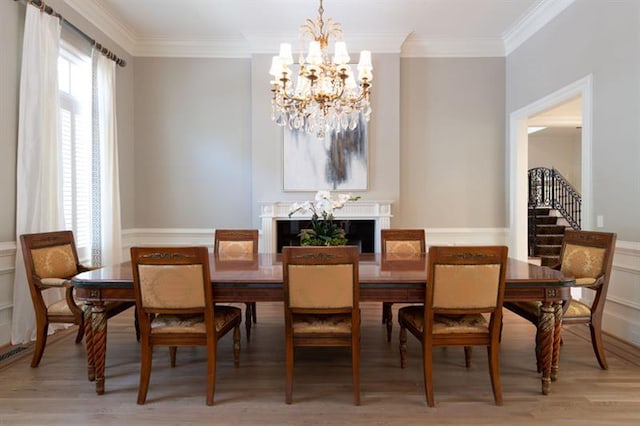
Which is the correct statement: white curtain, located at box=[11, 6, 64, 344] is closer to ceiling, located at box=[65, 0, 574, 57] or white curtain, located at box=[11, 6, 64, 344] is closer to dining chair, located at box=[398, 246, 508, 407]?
ceiling, located at box=[65, 0, 574, 57]

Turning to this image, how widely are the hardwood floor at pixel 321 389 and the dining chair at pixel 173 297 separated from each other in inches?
9.1

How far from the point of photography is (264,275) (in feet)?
7.88

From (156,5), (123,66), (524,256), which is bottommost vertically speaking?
(524,256)

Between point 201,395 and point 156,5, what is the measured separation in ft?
13.5

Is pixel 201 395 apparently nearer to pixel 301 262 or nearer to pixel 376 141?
pixel 301 262

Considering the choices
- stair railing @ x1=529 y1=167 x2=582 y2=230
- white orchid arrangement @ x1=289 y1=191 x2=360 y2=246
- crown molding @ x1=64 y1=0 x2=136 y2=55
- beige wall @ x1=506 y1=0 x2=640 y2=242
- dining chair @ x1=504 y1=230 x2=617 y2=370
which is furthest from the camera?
stair railing @ x1=529 y1=167 x2=582 y2=230

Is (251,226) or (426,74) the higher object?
(426,74)

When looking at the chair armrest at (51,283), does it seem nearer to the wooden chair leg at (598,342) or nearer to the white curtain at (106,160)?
the white curtain at (106,160)

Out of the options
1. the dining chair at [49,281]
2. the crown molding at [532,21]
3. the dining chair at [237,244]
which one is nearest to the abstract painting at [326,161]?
the dining chair at [237,244]

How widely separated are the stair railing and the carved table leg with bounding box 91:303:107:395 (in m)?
8.66

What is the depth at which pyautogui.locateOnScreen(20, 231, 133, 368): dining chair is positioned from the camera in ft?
8.76

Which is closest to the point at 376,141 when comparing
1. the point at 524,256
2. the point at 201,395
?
the point at 524,256

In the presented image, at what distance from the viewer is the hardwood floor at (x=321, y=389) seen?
2.11 m

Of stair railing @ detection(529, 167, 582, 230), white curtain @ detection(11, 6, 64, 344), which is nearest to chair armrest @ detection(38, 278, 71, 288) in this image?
white curtain @ detection(11, 6, 64, 344)
